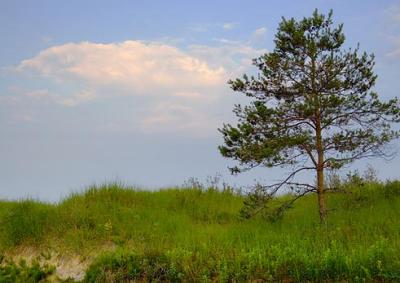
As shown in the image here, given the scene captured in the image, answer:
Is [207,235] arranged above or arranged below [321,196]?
below

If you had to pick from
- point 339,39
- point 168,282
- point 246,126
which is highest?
point 339,39

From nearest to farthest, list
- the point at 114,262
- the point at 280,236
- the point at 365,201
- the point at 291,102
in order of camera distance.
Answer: the point at 114,262 < the point at 280,236 < the point at 291,102 < the point at 365,201

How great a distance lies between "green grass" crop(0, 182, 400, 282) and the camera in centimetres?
1222

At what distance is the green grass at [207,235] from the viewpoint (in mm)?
12219

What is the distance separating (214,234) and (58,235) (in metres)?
5.35

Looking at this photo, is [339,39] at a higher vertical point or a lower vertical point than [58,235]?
higher

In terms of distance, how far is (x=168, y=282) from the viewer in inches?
509

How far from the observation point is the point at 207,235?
15852 millimetres

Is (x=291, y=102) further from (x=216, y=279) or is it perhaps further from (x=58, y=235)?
(x=58, y=235)

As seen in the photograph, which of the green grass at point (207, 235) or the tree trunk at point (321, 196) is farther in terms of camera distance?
the tree trunk at point (321, 196)

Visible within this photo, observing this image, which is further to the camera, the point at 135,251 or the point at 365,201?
the point at 365,201

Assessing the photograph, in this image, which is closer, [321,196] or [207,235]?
[207,235]

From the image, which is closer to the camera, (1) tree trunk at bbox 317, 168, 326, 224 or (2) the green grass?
(2) the green grass

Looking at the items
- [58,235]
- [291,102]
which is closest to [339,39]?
[291,102]
